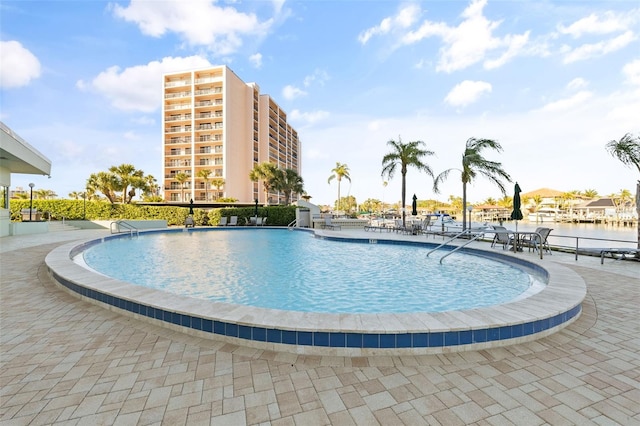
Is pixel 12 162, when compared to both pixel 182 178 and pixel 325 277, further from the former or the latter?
pixel 182 178

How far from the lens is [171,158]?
4391cm

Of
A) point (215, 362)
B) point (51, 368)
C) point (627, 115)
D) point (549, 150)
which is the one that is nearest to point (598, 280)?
point (215, 362)

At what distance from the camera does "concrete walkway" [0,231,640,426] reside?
74.5 inches

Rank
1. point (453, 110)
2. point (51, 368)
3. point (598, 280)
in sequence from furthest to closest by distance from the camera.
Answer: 1. point (453, 110)
2. point (598, 280)
3. point (51, 368)

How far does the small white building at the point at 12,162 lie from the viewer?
1056 centimetres

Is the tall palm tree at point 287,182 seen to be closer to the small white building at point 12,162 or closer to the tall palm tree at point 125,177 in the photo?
the tall palm tree at point 125,177

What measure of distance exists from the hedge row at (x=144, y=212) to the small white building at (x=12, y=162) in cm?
868

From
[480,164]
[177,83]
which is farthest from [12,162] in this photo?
[177,83]

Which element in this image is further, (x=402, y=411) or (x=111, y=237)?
(x=111, y=237)

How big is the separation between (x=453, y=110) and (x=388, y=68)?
566cm

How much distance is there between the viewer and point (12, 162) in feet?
42.4

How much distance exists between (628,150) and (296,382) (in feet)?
35.4

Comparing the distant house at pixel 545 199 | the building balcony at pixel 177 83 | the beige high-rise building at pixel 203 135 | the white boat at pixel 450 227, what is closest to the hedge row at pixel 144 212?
the white boat at pixel 450 227

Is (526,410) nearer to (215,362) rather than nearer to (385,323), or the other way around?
(385,323)
